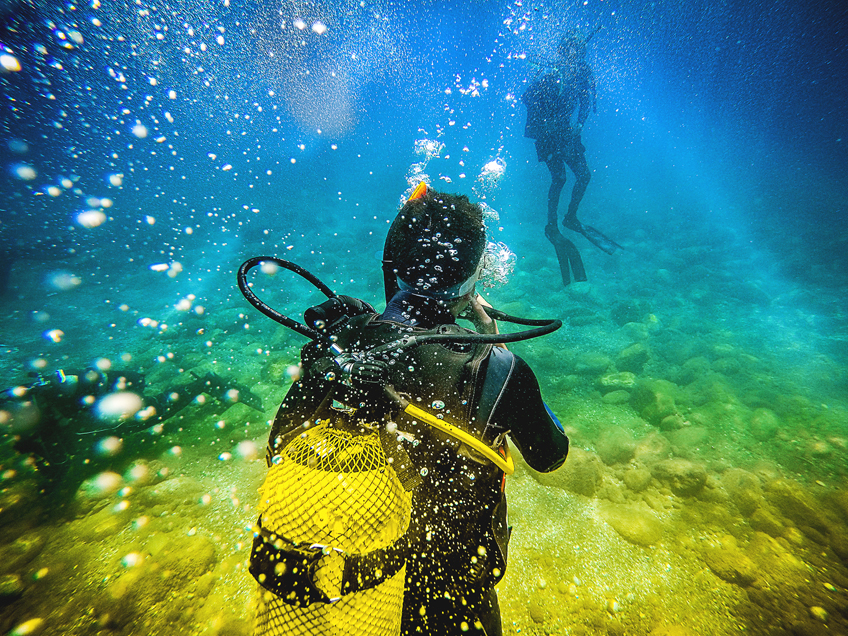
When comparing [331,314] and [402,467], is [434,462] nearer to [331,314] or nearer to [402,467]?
[402,467]

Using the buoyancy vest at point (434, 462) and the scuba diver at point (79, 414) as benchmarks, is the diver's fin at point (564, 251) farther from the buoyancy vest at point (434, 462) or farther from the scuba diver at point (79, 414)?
the buoyancy vest at point (434, 462)

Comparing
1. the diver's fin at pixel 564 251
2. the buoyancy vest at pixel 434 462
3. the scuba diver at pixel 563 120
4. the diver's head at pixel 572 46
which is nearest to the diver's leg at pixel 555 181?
the scuba diver at pixel 563 120

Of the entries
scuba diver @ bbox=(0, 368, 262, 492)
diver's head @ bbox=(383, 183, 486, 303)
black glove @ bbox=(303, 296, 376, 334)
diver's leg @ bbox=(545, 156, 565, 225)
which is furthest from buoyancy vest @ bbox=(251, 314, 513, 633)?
diver's leg @ bbox=(545, 156, 565, 225)

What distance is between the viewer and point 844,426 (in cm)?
473

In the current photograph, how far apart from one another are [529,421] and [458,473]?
395mm

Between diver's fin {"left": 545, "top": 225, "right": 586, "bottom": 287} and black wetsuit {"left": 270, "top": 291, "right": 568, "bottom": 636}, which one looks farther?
diver's fin {"left": 545, "top": 225, "right": 586, "bottom": 287}

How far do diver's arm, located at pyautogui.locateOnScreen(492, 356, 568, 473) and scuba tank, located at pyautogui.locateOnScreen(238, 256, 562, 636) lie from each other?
0.48 ft

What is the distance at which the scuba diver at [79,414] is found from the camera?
385 cm

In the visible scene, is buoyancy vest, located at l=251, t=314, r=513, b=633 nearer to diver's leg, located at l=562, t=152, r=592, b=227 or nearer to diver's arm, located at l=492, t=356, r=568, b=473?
diver's arm, located at l=492, t=356, r=568, b=473

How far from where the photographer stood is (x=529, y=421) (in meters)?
1.34

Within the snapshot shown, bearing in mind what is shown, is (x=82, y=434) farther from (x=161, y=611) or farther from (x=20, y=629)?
(x=161, y=611)

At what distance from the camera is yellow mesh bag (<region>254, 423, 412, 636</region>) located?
110 centimetres

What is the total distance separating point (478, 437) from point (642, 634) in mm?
2578

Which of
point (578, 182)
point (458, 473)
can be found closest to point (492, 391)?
point (458, 473)
